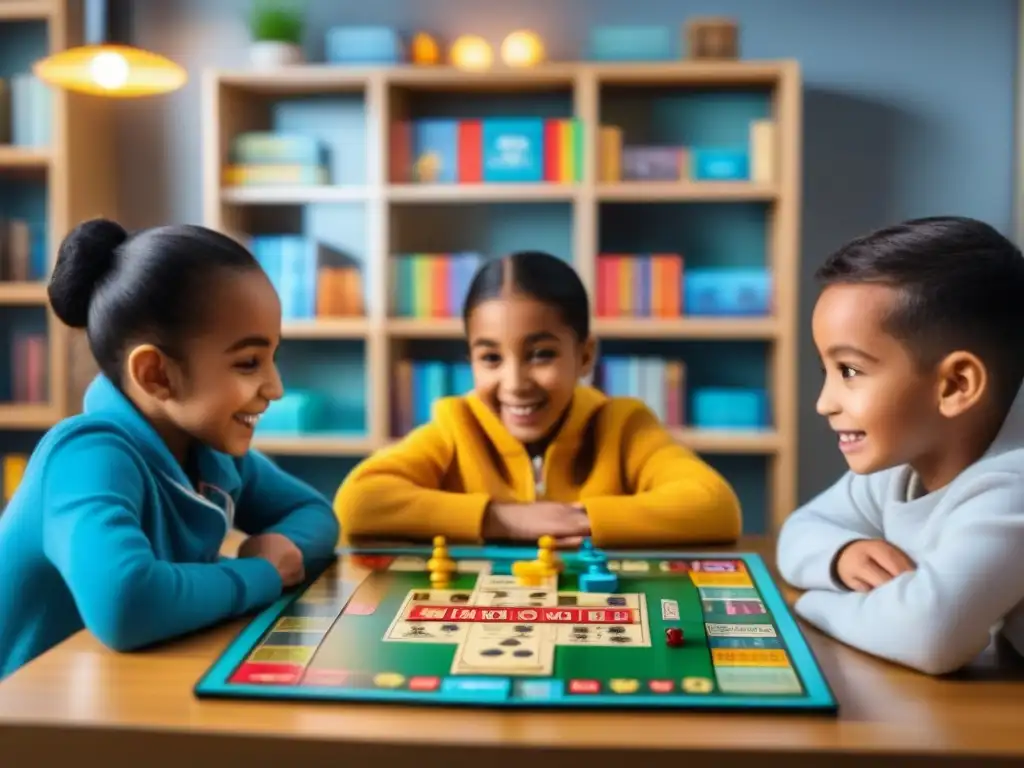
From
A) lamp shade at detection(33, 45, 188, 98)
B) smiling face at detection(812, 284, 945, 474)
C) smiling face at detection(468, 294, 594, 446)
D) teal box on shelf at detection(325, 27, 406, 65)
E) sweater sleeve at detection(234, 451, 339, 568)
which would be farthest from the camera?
teal box on shelf at detection(325, 27, 406, 65)

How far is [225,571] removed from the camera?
A: 1027mm

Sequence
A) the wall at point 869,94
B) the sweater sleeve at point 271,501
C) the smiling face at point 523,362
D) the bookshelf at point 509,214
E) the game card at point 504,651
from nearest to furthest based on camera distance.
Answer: the game card at point 504,651 → the sweater sleeve at point 271,501 → the smiling face at point 523,362 → the bookshelf at point 509,214 → the wall at point 869,94

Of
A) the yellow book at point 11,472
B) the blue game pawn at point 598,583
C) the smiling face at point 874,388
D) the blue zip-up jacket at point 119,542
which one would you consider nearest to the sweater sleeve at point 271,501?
the blue zip-up jacket at point 119,542

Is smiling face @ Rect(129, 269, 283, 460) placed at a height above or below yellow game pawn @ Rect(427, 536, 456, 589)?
above

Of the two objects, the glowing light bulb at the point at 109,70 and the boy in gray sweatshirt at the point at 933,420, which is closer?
the boy in gray sweatshirt at the point at 933,420

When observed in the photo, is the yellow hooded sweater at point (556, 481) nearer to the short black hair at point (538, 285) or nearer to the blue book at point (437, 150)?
the short black hair at point (538, 285)

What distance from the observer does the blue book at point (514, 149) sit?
130 inches

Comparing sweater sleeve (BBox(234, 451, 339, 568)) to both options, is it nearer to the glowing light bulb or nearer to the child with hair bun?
the child with hair bun

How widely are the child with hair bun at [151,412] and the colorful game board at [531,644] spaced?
11 centimetres

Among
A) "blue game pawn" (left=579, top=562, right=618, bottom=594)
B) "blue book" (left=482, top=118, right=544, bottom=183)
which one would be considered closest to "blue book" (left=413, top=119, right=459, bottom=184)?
"blue book" (left=482, top=118, right=544, bottom=183)

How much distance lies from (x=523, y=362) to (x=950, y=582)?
0.78 meters

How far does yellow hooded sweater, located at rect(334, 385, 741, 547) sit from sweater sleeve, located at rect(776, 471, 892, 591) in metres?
0.20

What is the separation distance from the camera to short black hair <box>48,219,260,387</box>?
112 centimetres

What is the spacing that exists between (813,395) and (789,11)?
3.94 feet
